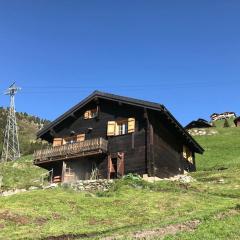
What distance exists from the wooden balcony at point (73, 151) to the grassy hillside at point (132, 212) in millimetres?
7272

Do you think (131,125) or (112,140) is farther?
(112,140)

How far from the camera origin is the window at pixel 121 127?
137 feet

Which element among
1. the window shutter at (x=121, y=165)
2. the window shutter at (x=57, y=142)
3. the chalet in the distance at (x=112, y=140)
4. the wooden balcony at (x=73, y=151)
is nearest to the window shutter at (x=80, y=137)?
the chalet in the distance at (x=112, y=140)

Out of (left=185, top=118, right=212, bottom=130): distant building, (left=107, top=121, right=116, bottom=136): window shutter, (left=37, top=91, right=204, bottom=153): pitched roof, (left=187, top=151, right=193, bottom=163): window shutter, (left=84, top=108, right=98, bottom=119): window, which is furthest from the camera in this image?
(left=185, top=118, right=212, bottom=130): distant building

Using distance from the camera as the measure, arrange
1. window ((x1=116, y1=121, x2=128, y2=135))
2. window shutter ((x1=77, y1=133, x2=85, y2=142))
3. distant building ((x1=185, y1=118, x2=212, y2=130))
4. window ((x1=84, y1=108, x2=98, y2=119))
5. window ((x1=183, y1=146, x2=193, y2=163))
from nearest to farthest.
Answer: window ((x1=116, y1=121, x2=128, y2=135)) → window shutter ((x1=77, y1=133, x2=85, y2=142)) → window ((x1=84, y1=108, x2=98, y2=119)) → window ((x1=183, y1=146, x2=193, y2=163)) → distant building ((x1=185, y1=118, x2=212, y2=130))

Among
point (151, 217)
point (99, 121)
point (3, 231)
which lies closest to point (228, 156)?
point (99, 121)

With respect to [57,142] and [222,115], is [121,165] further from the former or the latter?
[222,115]

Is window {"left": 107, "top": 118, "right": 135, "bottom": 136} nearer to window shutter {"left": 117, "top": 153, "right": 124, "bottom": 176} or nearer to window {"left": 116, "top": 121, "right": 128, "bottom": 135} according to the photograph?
window {"left": 116, "top": 121, "right": 128, "bottom": 135}

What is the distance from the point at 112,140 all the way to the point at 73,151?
3696mm

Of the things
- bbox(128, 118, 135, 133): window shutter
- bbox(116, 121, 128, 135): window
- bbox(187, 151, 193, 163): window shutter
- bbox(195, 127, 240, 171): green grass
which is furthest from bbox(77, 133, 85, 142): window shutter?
bbox(195, 127, 240, 171): green grass

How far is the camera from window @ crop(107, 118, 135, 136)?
137 ft

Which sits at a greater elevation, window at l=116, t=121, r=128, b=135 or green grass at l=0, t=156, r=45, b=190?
window at l=116, t=121, r=128, b=135

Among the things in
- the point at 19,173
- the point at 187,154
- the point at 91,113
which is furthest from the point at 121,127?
the point at 19,173

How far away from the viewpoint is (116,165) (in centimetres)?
4203
